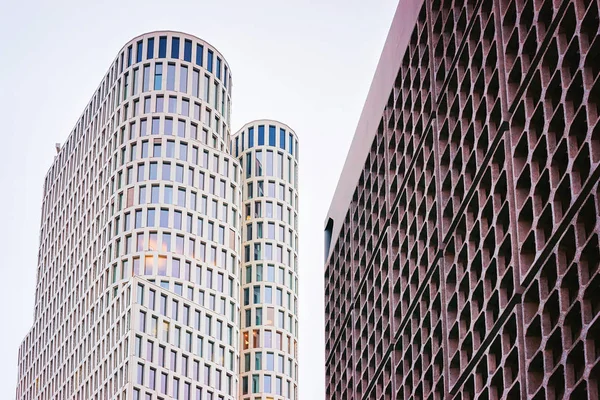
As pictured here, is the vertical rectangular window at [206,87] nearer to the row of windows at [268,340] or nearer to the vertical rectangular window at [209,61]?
A: the vertical rectangular window at [209,61]

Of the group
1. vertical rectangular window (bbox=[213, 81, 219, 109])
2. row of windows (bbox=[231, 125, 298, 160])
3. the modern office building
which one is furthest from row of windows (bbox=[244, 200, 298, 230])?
the modern office building

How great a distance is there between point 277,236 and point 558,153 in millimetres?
128283

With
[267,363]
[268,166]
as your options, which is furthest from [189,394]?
[268,166]

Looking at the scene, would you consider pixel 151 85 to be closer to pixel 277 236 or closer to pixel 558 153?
pixel 277 236

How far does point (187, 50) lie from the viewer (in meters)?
156

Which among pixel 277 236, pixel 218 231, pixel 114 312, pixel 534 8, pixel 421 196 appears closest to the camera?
pixel 534 8

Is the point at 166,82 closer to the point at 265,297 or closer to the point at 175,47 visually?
the point at 175,47

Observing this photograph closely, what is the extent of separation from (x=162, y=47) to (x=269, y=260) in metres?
28.2

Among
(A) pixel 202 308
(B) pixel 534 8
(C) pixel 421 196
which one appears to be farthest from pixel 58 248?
(B) pixel 534 8

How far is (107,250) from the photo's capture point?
153 metres

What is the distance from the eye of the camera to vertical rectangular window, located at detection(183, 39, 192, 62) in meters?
156

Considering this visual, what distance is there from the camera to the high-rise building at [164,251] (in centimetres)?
14160

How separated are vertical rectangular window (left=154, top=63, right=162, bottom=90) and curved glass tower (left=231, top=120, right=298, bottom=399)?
846 inches

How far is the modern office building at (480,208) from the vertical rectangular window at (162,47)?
82.2m
